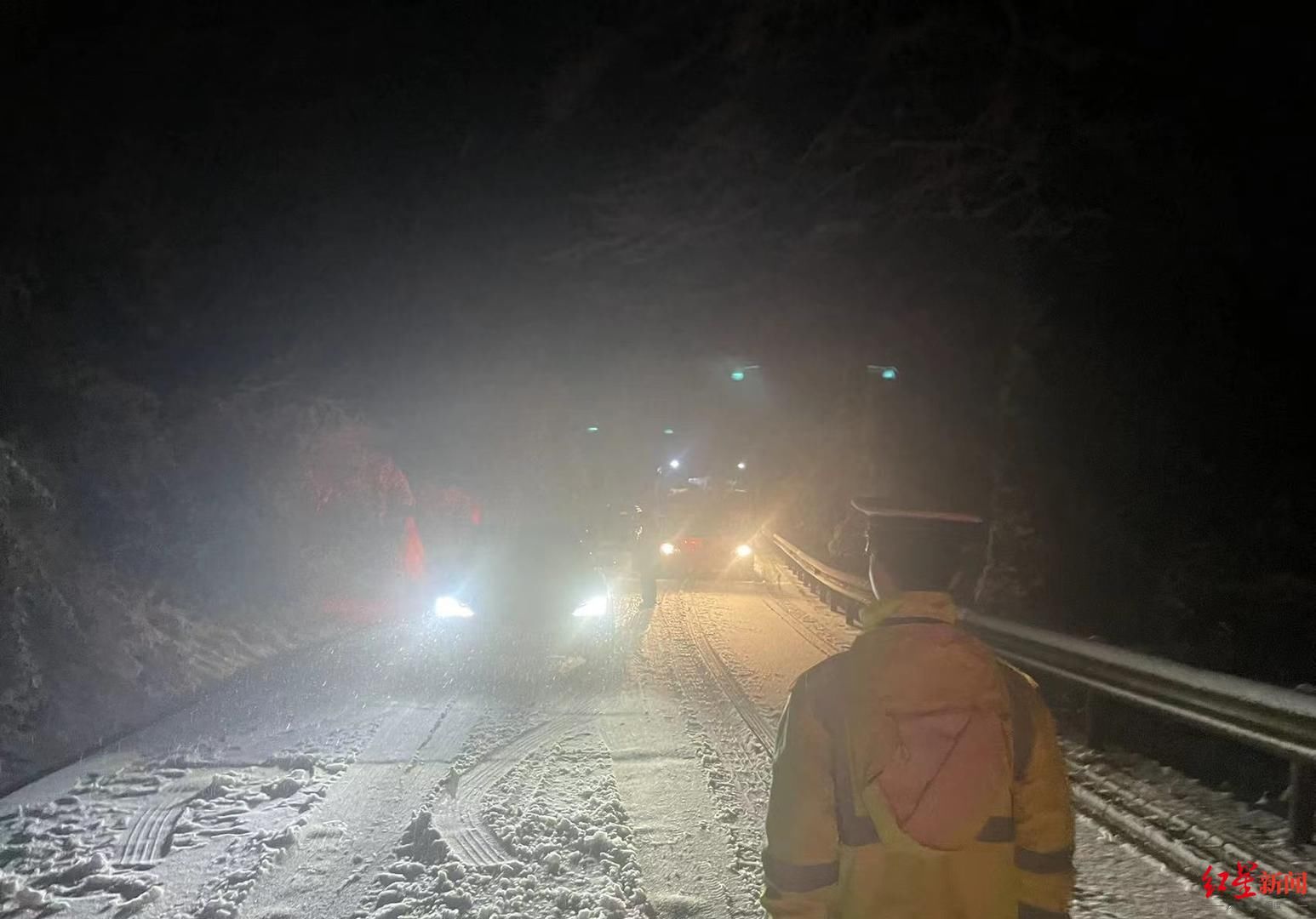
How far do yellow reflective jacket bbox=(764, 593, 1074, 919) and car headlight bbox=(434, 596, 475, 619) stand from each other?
1192cm

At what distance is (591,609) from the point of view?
563 inches

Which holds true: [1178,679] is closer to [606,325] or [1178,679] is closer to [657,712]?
[657,712]

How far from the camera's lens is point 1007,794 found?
2.32 meters

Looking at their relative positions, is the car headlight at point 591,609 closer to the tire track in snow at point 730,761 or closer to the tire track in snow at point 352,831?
the tire track in snow at point 730,761

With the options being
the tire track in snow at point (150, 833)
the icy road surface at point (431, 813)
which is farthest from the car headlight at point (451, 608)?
the tire track in snow at point (150, 833)

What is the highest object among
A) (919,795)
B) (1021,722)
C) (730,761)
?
(1021,722)

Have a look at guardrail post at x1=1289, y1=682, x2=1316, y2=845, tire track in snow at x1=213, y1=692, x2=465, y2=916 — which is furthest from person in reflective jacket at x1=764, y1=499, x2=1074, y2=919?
guardrail post at x1=1289, y1=682, x2=1316, y2=845

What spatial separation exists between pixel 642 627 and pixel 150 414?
8.88 m

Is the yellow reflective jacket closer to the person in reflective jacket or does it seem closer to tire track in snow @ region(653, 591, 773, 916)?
the person in reflective jacket

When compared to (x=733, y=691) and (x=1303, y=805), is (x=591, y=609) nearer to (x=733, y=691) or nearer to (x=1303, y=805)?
(x=733, y=691)

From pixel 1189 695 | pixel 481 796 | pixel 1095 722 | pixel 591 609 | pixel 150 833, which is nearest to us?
pixel 150 833

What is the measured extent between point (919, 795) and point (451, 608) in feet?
40.0

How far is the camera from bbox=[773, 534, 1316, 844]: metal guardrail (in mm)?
6137

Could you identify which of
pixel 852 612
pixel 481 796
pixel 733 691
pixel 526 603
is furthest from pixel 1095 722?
pixel 852 612
